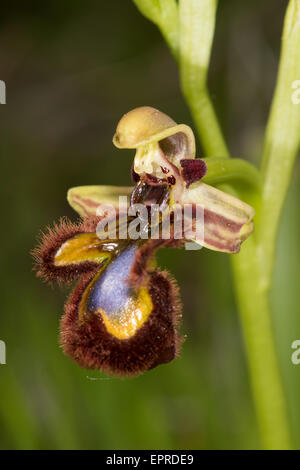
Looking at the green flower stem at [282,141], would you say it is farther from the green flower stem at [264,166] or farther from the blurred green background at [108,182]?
the blurred green background at [108,182]

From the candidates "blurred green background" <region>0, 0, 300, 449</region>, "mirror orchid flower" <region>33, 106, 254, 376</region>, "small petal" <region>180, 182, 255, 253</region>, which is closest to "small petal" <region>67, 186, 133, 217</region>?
"mirror orchid flower" <region>33, 106, 254, 376</region>

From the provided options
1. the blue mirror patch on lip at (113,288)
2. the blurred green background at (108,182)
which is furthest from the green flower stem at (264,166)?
the blurred green background at (108,182)

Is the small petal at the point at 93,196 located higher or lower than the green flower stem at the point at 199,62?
lower

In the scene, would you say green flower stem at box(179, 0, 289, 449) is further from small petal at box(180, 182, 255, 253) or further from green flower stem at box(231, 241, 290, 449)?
small petal at box(180, 182, 255, 253)

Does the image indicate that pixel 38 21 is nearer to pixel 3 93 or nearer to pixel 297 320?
pixel 3 93

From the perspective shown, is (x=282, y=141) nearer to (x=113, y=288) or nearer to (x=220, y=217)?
(x=220, y=217)

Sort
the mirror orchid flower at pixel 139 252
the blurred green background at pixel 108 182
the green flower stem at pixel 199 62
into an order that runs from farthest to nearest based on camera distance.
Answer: the blurred green background at pixel 108 182 → the green flower stem at pixel 199 62 → the mirror orchid flower at pixel 139 252

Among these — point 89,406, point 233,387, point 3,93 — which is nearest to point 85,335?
point 89,406
